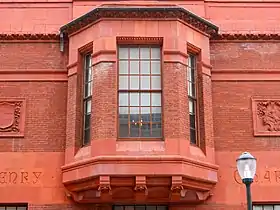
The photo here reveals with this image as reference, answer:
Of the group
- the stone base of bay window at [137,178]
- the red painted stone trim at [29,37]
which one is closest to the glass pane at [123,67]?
the red painted stone trim at [29,37]

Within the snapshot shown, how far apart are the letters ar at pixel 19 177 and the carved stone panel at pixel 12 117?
114 centimetres

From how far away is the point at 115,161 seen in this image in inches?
559

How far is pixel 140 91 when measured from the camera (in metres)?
15.3

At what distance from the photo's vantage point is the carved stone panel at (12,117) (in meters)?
15.9

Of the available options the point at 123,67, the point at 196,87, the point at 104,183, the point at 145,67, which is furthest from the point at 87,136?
the point at 196,87

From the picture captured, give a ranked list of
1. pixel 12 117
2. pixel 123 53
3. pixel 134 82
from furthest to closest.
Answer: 1. pixel 12 117
2. pixel 123 53
3. pixel 134 82

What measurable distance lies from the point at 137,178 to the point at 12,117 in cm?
447

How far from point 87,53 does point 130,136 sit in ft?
9.99

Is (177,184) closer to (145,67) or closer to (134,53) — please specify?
(145,67)

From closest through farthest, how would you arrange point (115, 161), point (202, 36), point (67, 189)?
1. point (115, 161)
2. point (67, 189)
3. point (202, 36)

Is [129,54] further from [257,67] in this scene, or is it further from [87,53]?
[257,67]

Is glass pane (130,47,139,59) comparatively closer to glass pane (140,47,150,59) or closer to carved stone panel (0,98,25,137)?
glass pane (140,47,150,59)

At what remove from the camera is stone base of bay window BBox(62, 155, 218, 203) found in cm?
Result: 1409

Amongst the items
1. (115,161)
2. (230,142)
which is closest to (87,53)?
(115,161)
